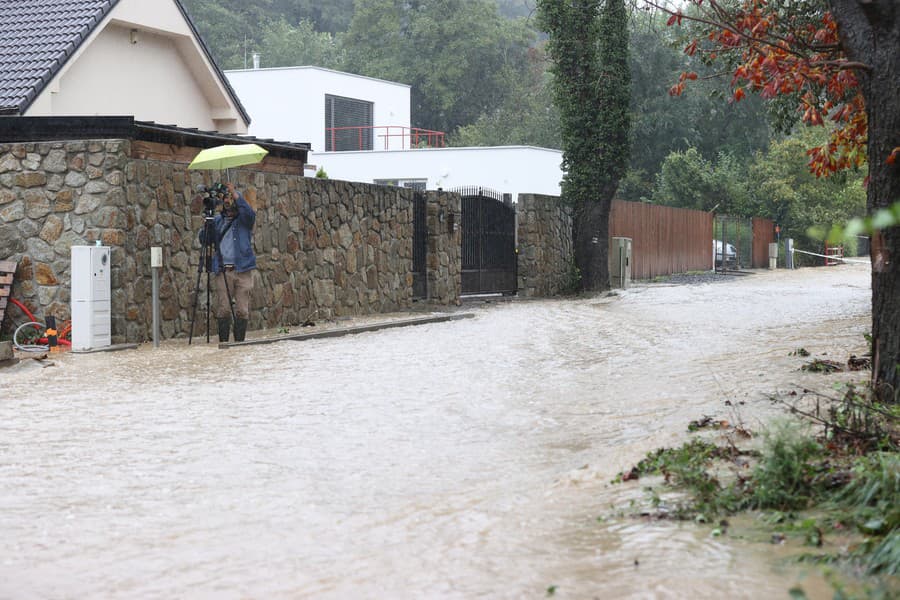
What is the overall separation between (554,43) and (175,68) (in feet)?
29.3

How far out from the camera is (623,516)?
18.8ft

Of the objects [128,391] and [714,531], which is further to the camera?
[128,391]

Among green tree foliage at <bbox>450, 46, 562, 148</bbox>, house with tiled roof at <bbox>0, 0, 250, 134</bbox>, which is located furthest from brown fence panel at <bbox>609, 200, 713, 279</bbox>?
green tree foliage at <bbox>450, 46, 562, 148</bbox>

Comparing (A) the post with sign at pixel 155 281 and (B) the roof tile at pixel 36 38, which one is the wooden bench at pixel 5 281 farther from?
(B) the roof tile at pixel 36 38

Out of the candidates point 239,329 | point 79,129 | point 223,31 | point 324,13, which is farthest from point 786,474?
point 324,13

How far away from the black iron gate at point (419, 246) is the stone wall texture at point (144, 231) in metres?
3.39

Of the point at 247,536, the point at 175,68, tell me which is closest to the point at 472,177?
the point at 175,68

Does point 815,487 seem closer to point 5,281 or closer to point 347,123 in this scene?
point 5,281

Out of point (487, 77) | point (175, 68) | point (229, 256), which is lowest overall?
point (229, 256)

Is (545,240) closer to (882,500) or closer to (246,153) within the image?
(246,153)

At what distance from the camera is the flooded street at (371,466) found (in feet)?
16.5

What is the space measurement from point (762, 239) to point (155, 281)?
3793 centimetres

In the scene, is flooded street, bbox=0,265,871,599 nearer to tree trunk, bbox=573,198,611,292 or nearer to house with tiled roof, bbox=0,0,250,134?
house with tiled roof, bbox=0,0,250,134

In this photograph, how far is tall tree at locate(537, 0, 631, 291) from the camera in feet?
89.2
